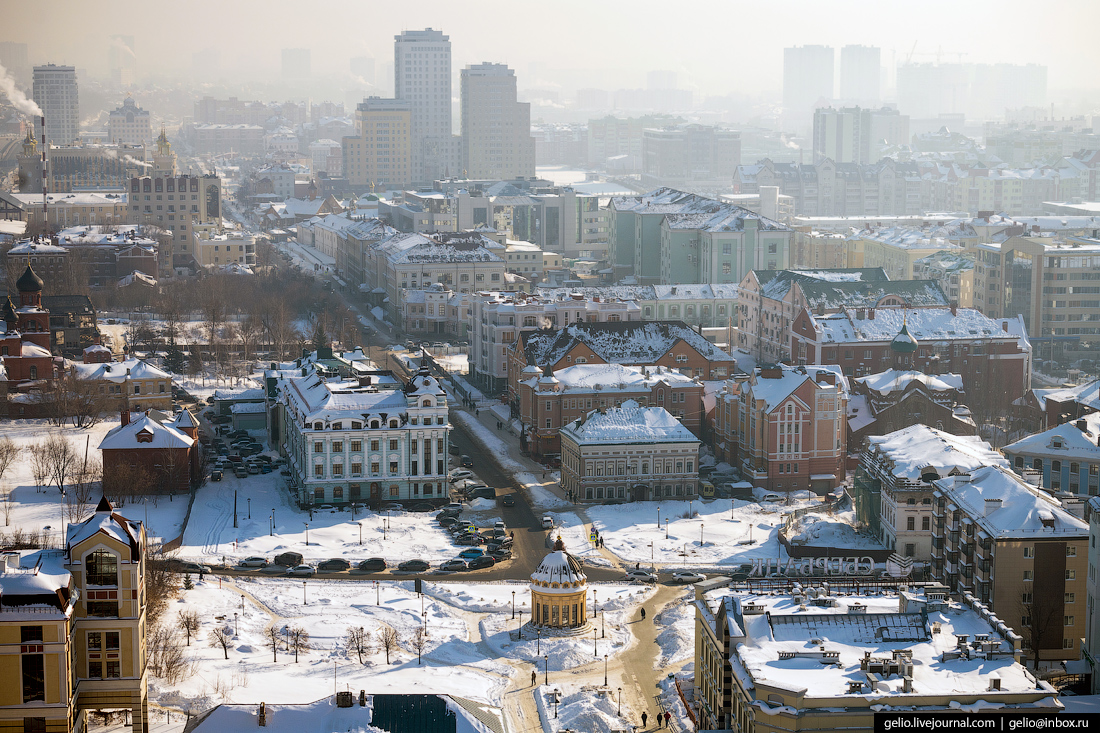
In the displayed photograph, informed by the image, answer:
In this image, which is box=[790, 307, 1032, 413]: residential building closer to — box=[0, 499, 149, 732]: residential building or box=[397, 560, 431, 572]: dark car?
box=[397, 560, 431, 572]: dark car

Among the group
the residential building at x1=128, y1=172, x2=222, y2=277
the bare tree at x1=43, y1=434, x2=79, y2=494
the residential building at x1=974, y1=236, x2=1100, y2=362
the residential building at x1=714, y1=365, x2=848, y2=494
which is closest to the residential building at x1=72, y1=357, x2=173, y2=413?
the bare tree at x1=43, y1=434, x2=79, y2=494

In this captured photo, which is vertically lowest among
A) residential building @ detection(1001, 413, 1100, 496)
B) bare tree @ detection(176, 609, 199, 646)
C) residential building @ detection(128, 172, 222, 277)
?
bare tree @ detection(176, 609, 199, 646)

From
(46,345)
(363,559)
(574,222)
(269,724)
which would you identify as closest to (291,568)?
(363,559)

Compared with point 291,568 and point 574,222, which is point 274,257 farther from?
point 291,568

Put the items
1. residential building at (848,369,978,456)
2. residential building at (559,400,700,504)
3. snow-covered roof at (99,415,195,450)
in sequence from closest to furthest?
snow-covered roof at (99,415,195,450), residential building at (559,400,700,504), residential building at (848,369,978,456)

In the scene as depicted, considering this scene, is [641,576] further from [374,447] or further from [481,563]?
[374,447]

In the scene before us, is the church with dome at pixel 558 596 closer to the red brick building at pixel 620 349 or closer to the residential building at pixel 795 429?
the residential building at pixel 795 429

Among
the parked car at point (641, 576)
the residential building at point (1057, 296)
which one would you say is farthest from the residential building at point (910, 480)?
the residential building at point (1057, 296)
